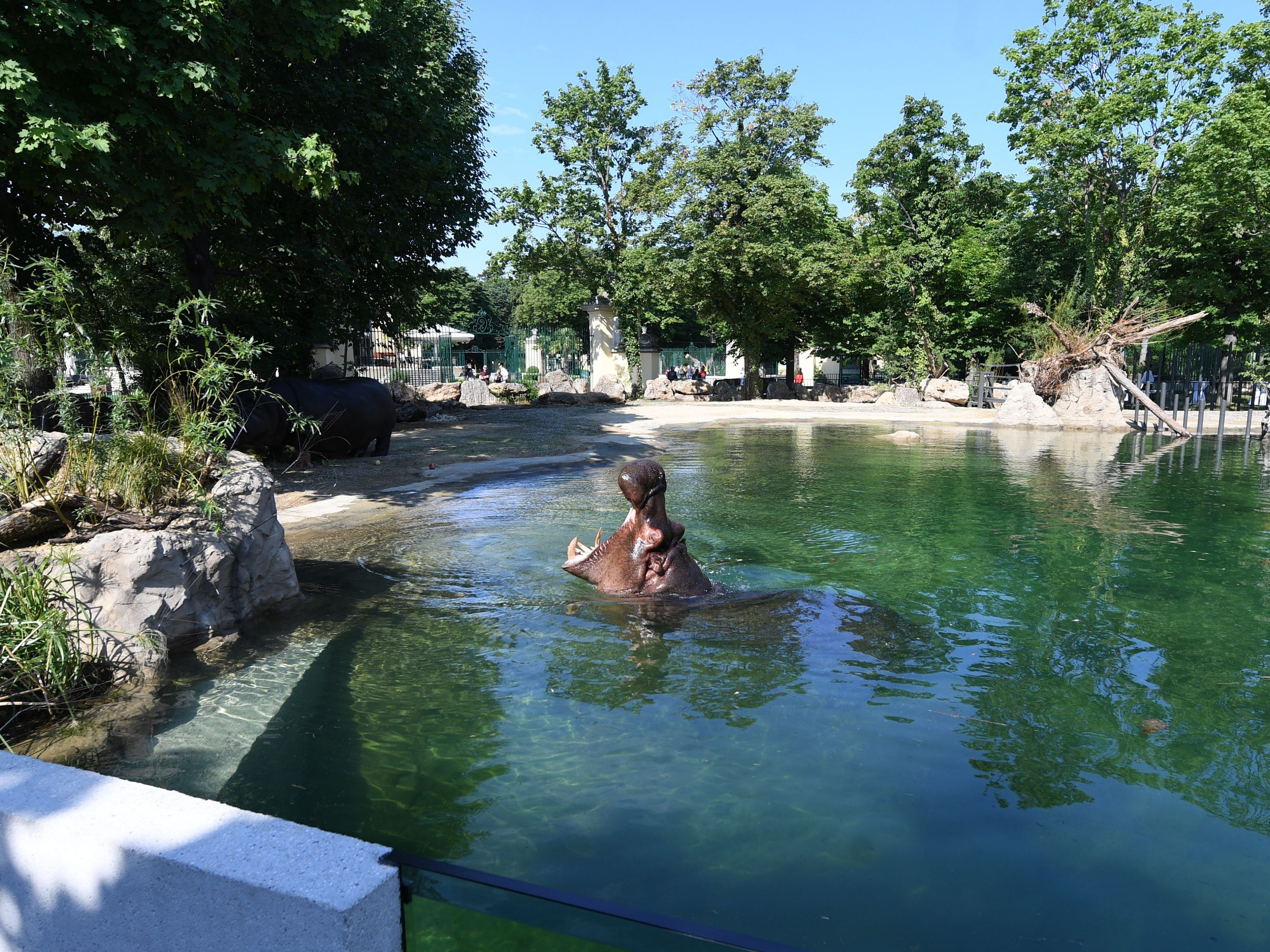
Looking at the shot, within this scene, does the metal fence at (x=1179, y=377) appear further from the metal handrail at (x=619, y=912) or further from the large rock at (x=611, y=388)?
the metal handrail at (x=619, y=912)

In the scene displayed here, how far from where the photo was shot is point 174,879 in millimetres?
2033

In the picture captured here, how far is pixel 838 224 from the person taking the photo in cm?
3738

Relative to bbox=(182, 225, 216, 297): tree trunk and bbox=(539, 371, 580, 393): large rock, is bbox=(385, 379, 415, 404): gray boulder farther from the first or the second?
bbox=(182, 225, 216, 297): tree trunk

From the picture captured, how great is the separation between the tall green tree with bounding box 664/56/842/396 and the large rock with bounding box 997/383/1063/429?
8934 mm

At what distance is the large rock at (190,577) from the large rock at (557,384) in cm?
2386

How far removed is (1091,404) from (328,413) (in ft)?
65.8

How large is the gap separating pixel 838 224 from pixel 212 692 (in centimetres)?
3632

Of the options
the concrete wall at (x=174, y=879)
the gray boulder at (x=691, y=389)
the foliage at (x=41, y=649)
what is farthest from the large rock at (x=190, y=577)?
the gray boulder at (x=691, y=389)

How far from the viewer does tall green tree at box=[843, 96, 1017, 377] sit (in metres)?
34.1

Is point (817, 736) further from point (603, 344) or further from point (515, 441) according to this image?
point (603, 344)

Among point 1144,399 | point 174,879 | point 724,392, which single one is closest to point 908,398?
point 724,392

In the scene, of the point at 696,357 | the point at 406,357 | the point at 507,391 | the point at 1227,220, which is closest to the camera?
the point at 1227,220

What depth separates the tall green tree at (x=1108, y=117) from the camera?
27.4 meters

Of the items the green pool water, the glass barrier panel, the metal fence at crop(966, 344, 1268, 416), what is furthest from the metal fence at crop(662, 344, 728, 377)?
the glass barrier panel
